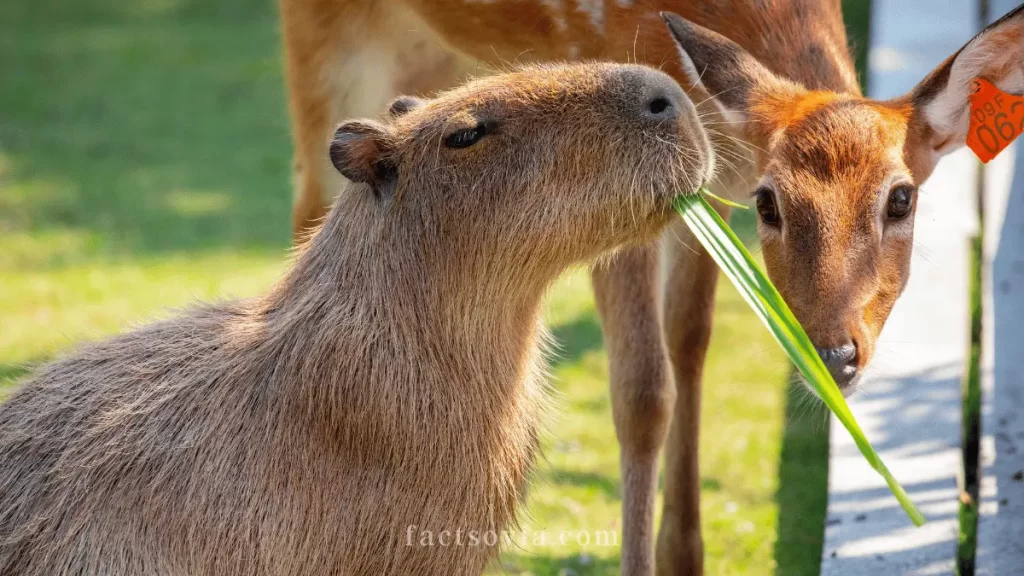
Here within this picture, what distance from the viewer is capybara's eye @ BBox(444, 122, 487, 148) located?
2.80 metres

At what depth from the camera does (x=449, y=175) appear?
2.81m

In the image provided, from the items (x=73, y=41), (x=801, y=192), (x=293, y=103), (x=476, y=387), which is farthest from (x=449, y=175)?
(x=73, y=41)

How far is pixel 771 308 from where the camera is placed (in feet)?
8.73

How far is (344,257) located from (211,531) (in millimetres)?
709

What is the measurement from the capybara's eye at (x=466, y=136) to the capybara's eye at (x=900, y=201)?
1059 millimetres

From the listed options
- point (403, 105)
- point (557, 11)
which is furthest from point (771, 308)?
point (557, 11)

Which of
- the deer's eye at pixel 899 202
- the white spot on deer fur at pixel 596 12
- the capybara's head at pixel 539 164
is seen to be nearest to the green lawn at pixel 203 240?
the capybara's head at pixel 539 164

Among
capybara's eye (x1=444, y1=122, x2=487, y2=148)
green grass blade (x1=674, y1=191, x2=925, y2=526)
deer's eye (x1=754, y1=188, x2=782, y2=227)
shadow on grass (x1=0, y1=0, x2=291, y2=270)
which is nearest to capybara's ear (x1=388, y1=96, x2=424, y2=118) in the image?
capybara's eye (x1=444, y1=122, x2=487, y2=148)

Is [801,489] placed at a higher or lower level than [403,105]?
lower

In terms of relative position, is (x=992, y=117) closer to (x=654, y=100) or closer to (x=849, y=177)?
(x=849, y=177)

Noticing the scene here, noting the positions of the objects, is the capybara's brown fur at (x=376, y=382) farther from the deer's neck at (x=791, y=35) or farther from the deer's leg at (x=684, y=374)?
the deer's leg at (x=684, y=374)

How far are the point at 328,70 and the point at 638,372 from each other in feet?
5.36

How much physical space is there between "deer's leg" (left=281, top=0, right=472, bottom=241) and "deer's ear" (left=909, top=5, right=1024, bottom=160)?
6.18 feet

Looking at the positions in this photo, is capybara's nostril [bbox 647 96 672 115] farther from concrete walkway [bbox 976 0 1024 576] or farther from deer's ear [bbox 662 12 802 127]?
concrete walkway [bbox 976 0 1024 576]
